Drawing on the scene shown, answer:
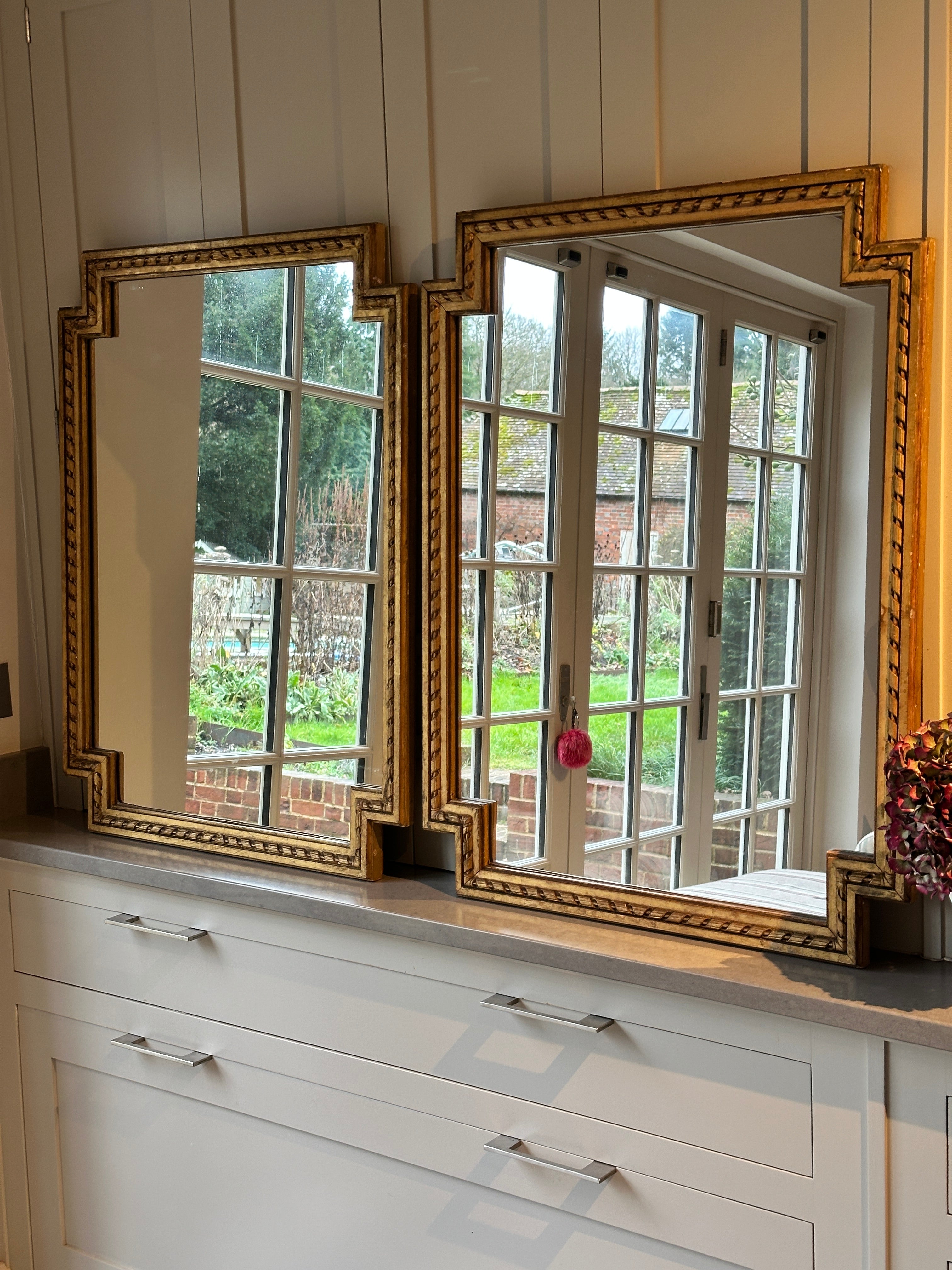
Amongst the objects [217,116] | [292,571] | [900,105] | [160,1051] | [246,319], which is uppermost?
[217,116]

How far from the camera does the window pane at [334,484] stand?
6.07ft

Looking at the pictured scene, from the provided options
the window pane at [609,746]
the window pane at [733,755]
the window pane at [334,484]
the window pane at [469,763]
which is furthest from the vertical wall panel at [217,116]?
the window pane at [733,755]

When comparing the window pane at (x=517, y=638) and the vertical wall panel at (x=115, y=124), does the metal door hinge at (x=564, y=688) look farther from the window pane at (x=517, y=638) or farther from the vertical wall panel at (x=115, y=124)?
the vertical wall panel at (x=115, y=124)

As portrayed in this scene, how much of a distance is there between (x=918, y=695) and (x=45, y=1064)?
5.72ft

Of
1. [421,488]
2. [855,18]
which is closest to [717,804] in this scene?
[421,488]

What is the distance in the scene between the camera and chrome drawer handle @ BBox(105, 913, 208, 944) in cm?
195

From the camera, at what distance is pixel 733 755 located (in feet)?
5.23

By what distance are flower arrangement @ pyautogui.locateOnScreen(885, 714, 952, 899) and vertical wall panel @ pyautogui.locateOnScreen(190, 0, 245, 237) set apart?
1.40m

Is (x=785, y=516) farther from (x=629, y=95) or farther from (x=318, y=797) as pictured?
(x=318, y=797)

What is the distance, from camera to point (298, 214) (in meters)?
1.92

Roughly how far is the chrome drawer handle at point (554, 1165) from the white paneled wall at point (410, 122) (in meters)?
0.79

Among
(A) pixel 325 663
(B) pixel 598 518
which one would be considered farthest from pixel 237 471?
(B) pixel 598 518

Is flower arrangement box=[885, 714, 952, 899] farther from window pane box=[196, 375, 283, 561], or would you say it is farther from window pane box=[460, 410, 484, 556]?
window pane box=[196, 375, 283, 561]

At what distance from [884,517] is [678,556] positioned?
A: 291mm
